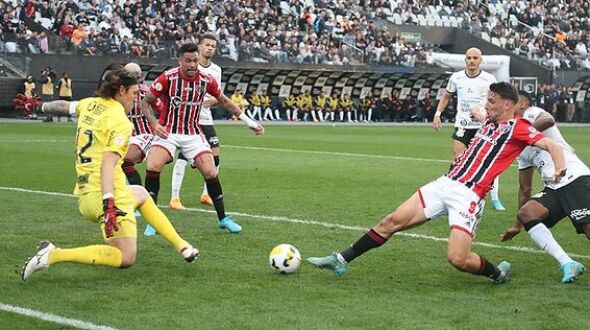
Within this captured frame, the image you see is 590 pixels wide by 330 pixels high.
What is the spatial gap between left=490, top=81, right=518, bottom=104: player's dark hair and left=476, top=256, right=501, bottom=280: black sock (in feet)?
4.60

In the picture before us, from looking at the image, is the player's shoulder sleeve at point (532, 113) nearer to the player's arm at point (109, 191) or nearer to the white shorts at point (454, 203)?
the white shorts at point (454, 203)

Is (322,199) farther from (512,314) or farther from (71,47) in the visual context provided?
(71,47)

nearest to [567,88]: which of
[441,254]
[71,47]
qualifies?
[71,47]

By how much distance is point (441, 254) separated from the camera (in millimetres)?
10281

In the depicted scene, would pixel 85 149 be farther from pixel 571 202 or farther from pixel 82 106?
pixel 571 202

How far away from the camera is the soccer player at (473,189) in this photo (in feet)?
27.9

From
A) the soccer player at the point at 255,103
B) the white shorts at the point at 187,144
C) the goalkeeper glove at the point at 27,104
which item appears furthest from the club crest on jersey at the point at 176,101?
the soccer player at the point at 255,103

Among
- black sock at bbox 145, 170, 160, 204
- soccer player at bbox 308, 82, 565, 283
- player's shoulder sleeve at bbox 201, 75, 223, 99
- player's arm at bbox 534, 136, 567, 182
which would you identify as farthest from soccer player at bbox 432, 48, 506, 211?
player's arm at bbox 534, 136, 567, 182

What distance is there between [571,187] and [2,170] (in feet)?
41.3

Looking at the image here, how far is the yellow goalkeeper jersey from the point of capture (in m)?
8.43

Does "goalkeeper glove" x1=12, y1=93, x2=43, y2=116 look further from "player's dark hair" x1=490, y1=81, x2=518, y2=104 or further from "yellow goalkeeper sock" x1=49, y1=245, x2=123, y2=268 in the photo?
"player's dark hair" x1=490, y1=81, x2=518, y2=104

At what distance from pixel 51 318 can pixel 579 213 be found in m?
4.74

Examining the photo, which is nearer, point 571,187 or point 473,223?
point 473,223

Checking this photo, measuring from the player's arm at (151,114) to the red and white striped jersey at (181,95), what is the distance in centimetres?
8
